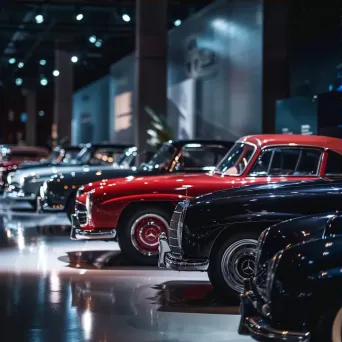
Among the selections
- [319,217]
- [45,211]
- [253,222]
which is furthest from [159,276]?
[45,211]

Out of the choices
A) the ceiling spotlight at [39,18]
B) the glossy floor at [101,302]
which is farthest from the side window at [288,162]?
the ceiling spotlight at [39,18]

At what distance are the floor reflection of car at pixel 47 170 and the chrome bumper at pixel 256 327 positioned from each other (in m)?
13.3

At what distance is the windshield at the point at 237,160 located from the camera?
12.0m

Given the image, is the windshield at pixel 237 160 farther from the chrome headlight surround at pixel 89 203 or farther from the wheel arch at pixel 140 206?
the chrome headlight surround at pixel 89 203

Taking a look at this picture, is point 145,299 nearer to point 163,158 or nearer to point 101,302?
point 101,302

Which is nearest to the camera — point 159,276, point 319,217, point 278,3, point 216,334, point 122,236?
point 319,217

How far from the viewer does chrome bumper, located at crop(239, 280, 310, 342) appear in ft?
20.3

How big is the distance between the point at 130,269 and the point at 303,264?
6065mm

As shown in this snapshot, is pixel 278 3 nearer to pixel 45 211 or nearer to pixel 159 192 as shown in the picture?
pixel 45 211

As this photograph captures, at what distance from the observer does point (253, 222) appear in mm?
9531

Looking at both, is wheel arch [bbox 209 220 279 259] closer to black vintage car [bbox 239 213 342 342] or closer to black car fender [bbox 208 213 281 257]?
black car fender [bbox 208 213 281 257]

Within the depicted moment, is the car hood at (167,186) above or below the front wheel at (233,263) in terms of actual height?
above

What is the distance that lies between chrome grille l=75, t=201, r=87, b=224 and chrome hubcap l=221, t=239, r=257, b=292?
12.8 ft

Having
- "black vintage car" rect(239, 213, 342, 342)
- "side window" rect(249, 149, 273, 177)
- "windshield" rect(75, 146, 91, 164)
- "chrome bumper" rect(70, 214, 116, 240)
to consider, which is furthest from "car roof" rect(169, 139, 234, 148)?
"black vintage car" rect(239, 213, 342, 342)
